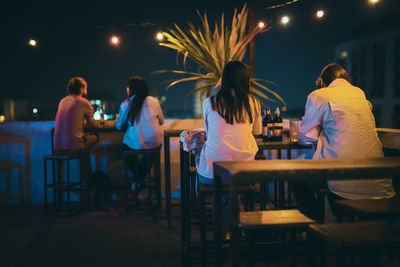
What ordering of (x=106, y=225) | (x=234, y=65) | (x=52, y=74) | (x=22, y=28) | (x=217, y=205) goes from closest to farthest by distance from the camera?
(x=217, y=205), (x=234, y=65), (x=106, y=225), (x=22, y=28), (x=52, y=74)

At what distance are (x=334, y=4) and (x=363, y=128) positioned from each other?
3.29 m

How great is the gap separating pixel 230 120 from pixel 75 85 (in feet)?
8.16

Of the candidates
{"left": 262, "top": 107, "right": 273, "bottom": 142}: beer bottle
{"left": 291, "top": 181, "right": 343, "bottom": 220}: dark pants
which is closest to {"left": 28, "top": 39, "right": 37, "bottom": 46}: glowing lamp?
{"left": 262, "top": 107, "right": 273, "bottom": 142}: beer bottle

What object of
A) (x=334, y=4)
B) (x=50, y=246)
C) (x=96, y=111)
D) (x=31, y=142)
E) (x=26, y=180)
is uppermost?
(x=334, y=4)

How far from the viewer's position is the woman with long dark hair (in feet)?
13.0

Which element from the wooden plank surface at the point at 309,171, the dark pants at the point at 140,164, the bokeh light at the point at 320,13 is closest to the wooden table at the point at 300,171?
the wooden plank surface at the point at 309,171

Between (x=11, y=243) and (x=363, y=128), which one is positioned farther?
(x=11, y=243)

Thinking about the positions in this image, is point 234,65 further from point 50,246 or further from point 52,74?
point 52,74

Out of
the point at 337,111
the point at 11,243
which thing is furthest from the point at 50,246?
the point at 337,111

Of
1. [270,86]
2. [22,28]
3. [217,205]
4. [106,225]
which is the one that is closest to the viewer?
[217,205]

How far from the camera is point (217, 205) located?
167 centimetres

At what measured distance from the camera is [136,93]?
402 cm

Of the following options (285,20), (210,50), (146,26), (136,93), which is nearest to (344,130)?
(210,50)

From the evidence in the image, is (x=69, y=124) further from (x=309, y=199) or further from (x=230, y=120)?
(x=309, y=199)
